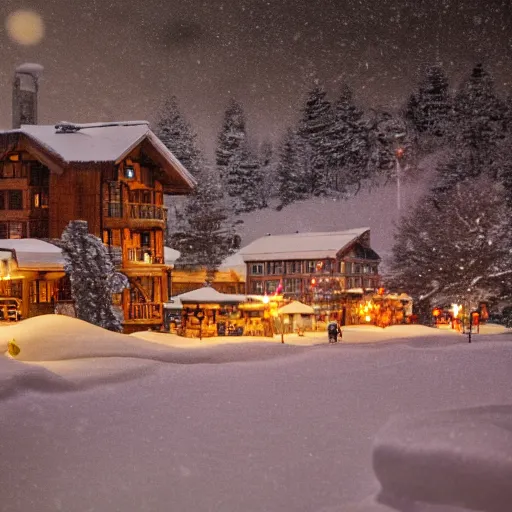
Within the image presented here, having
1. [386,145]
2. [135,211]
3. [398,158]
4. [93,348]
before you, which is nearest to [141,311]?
[135,211]

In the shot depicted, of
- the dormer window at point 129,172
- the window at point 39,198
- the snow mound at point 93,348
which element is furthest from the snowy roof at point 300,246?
the snow mound at point 93,348

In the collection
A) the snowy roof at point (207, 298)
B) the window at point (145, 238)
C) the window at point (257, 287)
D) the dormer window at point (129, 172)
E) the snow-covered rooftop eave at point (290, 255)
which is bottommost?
the snowy roof at point (207, 298)

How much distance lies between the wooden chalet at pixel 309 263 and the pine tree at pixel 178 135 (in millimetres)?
20202

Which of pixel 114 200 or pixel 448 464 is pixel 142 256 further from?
pixel 448 464

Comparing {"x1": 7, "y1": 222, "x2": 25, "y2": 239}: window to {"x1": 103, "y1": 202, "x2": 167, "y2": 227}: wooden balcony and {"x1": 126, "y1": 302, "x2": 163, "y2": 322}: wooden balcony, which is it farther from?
{"x1": 126, "y1": 302, "x2": 163, "y2": 322}: wooden balcony

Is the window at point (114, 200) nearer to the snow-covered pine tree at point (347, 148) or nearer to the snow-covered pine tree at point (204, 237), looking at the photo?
the snow-covered pine tree at point (204, 237)

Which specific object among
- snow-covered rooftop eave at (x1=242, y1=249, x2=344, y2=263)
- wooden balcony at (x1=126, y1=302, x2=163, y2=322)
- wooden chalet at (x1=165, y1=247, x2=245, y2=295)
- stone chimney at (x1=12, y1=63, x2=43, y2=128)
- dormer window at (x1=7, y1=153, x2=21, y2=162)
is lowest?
wooden balcony at (x1=126, y1=302, x2=163, y2=322)

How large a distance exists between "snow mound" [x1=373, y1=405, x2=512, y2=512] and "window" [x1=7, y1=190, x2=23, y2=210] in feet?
96.5

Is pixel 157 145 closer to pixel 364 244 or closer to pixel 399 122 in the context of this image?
pixel 364 244

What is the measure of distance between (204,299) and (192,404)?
750 inches

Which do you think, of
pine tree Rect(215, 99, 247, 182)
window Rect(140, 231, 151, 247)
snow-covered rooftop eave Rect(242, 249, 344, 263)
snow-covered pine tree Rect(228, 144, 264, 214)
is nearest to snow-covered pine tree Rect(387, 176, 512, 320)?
snow-covered rooftop eave Rect(242, 249, 344, 263)

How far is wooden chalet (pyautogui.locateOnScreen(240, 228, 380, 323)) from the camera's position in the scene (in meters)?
49.5

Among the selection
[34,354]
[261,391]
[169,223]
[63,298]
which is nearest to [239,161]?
[169,223]

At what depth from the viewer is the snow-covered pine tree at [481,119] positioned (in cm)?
7325
